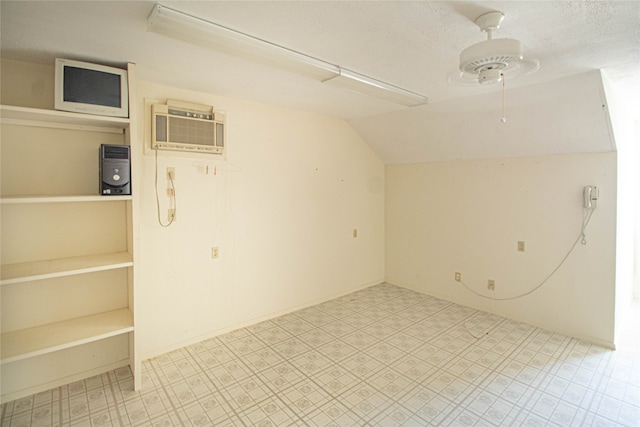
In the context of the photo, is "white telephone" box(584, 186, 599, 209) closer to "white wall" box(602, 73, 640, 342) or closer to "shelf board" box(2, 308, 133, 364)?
"white wall" box(602, 73, 640, 342)

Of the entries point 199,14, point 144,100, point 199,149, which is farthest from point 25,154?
point 199,14

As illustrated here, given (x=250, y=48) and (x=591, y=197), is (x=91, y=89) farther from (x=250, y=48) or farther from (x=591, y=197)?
(x=591, y=197)

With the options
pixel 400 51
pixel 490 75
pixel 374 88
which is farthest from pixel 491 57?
pixel 374 88

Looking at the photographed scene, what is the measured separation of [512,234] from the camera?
3.52 meters

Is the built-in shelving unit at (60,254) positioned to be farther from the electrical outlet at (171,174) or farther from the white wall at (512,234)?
the white wall at (512,234)

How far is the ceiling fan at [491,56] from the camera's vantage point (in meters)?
1.54

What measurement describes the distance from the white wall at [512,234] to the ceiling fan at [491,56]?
183 cm

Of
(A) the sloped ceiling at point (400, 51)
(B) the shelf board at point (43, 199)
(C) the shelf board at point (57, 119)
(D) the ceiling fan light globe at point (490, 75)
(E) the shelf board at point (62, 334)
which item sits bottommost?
(E) the shelf board at point (62, 334)

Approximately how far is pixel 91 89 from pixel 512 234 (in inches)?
155

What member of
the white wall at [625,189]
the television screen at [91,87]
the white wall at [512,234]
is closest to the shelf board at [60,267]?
the television screen at [91,87]

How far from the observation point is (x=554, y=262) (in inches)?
127

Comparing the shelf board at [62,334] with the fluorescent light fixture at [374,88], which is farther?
the fluorescent light fixture at [374,88]

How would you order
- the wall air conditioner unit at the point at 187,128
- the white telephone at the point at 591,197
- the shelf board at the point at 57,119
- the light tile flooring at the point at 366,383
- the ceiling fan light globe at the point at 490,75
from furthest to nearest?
the white telephone at the point at 591,197, the wall air conditioner unit at the point at 187,128, the light tile flooring at the point at 366,383, the shelf board at the point at 57,119, the ceiling fan light globe at the point at 490,75

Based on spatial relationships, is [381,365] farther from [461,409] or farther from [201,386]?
[201,386]
